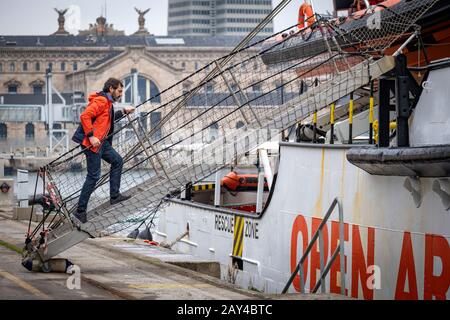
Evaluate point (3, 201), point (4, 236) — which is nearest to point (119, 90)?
point (4, 236)

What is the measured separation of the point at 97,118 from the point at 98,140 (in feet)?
1.30

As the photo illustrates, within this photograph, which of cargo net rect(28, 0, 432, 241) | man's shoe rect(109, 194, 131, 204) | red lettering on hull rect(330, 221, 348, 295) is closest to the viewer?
red lettering on hull rect(330, 221, 348, 295)

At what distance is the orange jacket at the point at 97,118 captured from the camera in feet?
53.2

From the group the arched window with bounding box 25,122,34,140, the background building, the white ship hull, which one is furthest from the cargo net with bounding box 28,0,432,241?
the arched window with bounding box 25,122,34,140

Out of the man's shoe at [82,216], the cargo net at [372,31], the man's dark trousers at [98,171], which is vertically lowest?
the man's shoe at [82,216]

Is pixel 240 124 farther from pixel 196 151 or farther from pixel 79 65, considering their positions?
pixel 79 65

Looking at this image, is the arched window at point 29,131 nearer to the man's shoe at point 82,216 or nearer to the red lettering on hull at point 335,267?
the man's shoe at point 82,216

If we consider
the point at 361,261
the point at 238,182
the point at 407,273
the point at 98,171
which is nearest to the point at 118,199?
the point at 98,171

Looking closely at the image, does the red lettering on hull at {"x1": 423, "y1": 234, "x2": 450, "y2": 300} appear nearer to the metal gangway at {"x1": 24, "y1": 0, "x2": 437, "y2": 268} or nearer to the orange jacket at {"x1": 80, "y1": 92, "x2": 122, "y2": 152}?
the metal gangway at {"x1": 24, "y1": 0, "x2": 437, "y2": 268}

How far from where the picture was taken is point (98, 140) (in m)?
16.1

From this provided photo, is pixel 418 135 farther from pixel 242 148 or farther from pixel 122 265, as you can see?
pixel 122 265

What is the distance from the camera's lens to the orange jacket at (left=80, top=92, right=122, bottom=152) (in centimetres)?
1620

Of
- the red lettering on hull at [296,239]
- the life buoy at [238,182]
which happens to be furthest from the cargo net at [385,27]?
the life buoy at [238,182]

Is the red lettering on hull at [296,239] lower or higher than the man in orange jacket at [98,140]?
lower
